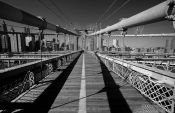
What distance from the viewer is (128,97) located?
16.3 ft

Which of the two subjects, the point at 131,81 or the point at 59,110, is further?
the point at 131,81

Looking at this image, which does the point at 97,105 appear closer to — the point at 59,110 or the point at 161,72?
the point at 59,110

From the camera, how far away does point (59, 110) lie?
13.1ft


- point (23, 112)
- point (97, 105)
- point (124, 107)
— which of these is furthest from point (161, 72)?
point (23, 112)

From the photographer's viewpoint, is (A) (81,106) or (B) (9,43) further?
(B) (9,43)

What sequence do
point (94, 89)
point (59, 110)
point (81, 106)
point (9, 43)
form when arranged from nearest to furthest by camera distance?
point (59, 110) → point (81, 106) → point (94, 89) → point (9, 43)

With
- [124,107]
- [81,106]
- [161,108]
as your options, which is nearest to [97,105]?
[81,106]

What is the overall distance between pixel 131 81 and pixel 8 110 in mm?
6217

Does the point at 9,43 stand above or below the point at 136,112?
above

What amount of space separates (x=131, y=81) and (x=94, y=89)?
2692 mm

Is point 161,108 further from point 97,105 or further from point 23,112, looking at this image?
point 23,112

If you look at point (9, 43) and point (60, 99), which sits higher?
point (9, 43)

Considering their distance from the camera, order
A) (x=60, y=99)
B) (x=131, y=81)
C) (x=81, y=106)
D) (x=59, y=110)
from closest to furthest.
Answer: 1. (x=59, y=110)
2. (x=81, y=106)
3. (x=60, y=99)
4. (x=131, y=81)

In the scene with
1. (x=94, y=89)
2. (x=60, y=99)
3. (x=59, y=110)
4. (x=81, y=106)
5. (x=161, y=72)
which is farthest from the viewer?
(x=94, y=89)
